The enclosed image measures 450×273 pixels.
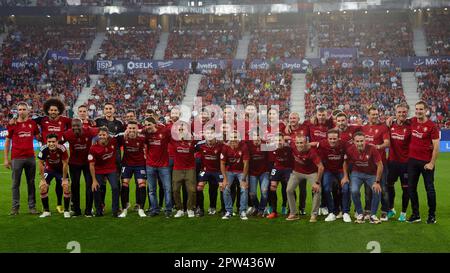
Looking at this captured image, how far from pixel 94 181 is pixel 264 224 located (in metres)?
3.56

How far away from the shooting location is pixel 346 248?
9555 mm

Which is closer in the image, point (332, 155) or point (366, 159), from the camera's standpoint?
point (366, 159)

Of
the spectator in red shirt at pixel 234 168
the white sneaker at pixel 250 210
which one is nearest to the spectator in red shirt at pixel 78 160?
the spectator in red shirt at pixel 234 168

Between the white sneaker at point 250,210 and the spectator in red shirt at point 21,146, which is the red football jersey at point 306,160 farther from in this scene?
the spectator in red shirt at point 21,146

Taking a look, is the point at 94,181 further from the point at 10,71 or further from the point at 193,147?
the point at 10,71

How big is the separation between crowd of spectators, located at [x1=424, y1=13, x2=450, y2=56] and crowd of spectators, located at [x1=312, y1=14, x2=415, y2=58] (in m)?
1.41

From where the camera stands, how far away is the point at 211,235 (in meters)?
10.6

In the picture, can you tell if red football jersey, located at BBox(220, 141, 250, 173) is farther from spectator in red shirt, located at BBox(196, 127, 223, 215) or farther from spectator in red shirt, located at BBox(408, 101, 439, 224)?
spectator in red shirt, located at BBox(408, 101, 439, 224)

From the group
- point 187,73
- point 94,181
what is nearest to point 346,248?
point 94,181

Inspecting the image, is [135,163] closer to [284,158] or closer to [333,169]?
[284,158]

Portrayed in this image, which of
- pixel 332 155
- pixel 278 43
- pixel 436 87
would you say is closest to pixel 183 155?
pixel 332 155

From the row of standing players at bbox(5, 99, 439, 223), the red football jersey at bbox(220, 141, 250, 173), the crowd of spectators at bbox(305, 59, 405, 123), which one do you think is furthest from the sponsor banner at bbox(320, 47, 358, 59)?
the red football jersey at bbox(220, 141, 250, 173)

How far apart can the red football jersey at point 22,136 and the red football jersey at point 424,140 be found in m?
7.70

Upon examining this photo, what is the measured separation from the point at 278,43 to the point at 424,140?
3816cm
